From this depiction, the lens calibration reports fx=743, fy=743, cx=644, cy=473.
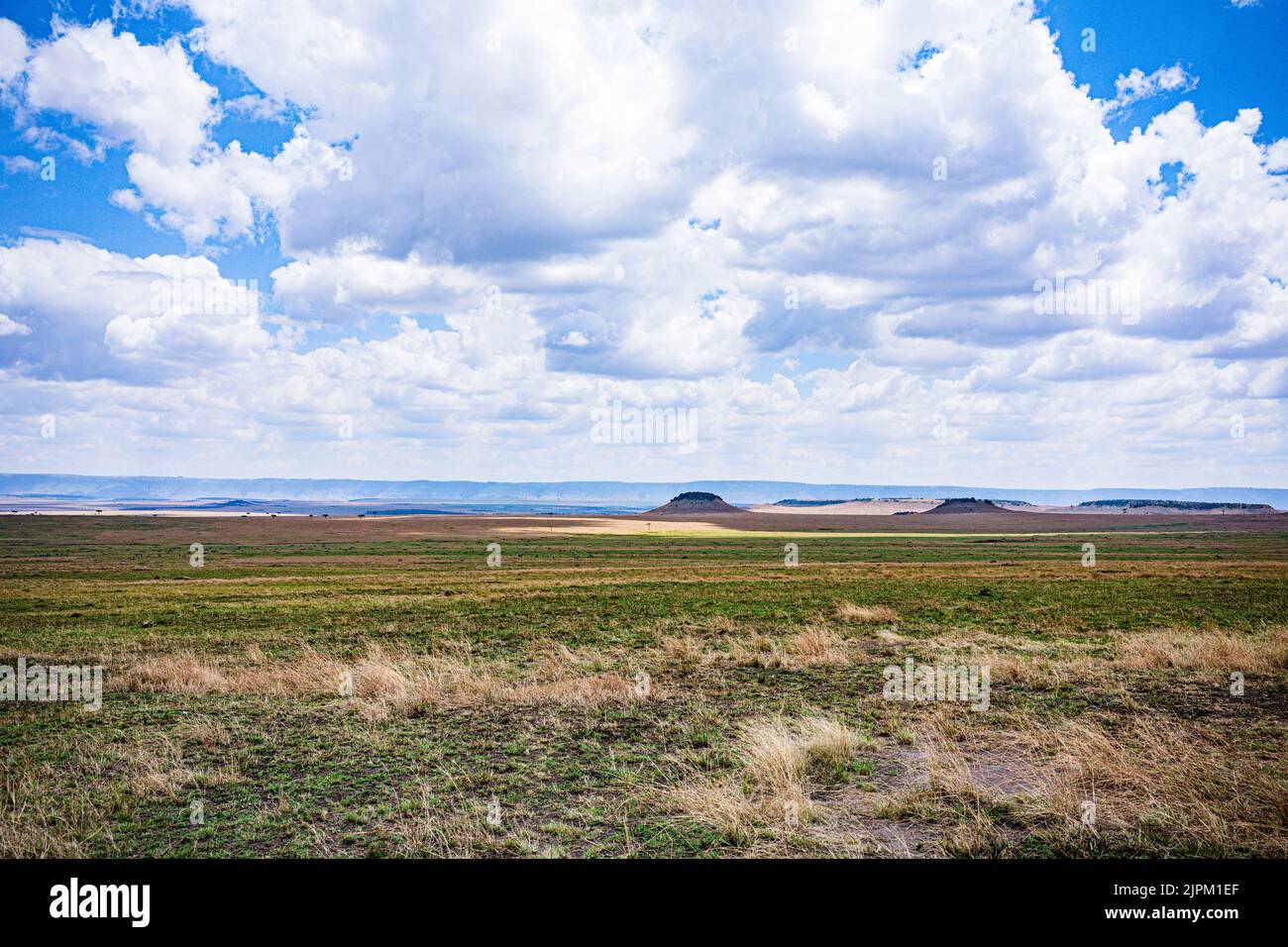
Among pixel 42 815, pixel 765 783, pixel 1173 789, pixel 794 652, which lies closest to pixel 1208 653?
pixel 794 652

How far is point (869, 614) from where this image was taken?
27.5 m

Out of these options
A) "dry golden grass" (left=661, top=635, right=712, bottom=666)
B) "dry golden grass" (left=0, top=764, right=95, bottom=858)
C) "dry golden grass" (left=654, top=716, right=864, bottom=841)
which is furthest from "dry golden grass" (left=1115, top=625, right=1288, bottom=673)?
"dry golden grass" (left=0, top=764, right=95, bottom=858)

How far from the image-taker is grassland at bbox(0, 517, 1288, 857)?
313 inches

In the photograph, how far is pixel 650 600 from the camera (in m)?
34.5

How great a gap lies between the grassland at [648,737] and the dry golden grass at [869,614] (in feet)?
0.52

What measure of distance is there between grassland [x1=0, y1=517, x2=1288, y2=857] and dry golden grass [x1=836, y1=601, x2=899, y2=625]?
16 cm

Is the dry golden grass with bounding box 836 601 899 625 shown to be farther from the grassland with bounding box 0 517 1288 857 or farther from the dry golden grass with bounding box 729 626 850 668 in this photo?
the dry golden grass with bounding box 729 626 850 668

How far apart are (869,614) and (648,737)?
58.1ft

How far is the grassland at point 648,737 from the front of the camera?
7957mm

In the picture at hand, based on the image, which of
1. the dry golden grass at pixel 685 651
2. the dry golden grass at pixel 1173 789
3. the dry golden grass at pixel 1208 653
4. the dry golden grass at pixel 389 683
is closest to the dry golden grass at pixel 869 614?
the dry golden grass at pixel 1208 653

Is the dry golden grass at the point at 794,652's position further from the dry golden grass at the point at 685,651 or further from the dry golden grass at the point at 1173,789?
the dry golden grass at the point at 1173,789

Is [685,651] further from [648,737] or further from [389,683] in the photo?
[648,737]
